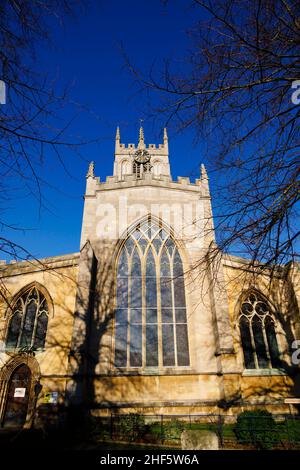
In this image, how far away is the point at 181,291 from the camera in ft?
40.6

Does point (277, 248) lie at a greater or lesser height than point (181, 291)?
lesser

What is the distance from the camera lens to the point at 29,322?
12102 mm

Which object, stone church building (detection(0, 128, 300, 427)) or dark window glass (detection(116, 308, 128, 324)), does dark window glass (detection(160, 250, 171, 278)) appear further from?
dark window glass (detection(116, 308, 128, 324))

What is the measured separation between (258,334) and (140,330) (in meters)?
4.97

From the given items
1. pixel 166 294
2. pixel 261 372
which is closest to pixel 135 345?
pixel 166 294

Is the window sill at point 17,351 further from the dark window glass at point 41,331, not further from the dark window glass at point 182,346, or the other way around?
the dark window glass at point 182,346

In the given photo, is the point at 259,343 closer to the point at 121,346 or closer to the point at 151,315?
the point at 151,315

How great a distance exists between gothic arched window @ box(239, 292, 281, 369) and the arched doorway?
27.7ft

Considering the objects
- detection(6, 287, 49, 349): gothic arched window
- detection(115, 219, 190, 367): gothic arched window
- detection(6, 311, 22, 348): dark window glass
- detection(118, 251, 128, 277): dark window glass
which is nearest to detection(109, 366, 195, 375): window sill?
detection(115, 219, 190, 367): gothic arched window

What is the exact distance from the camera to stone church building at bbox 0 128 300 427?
1017cm

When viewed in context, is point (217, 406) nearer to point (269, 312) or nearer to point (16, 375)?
point (269, 312)

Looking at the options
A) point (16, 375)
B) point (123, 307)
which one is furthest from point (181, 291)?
point (16, 375)
